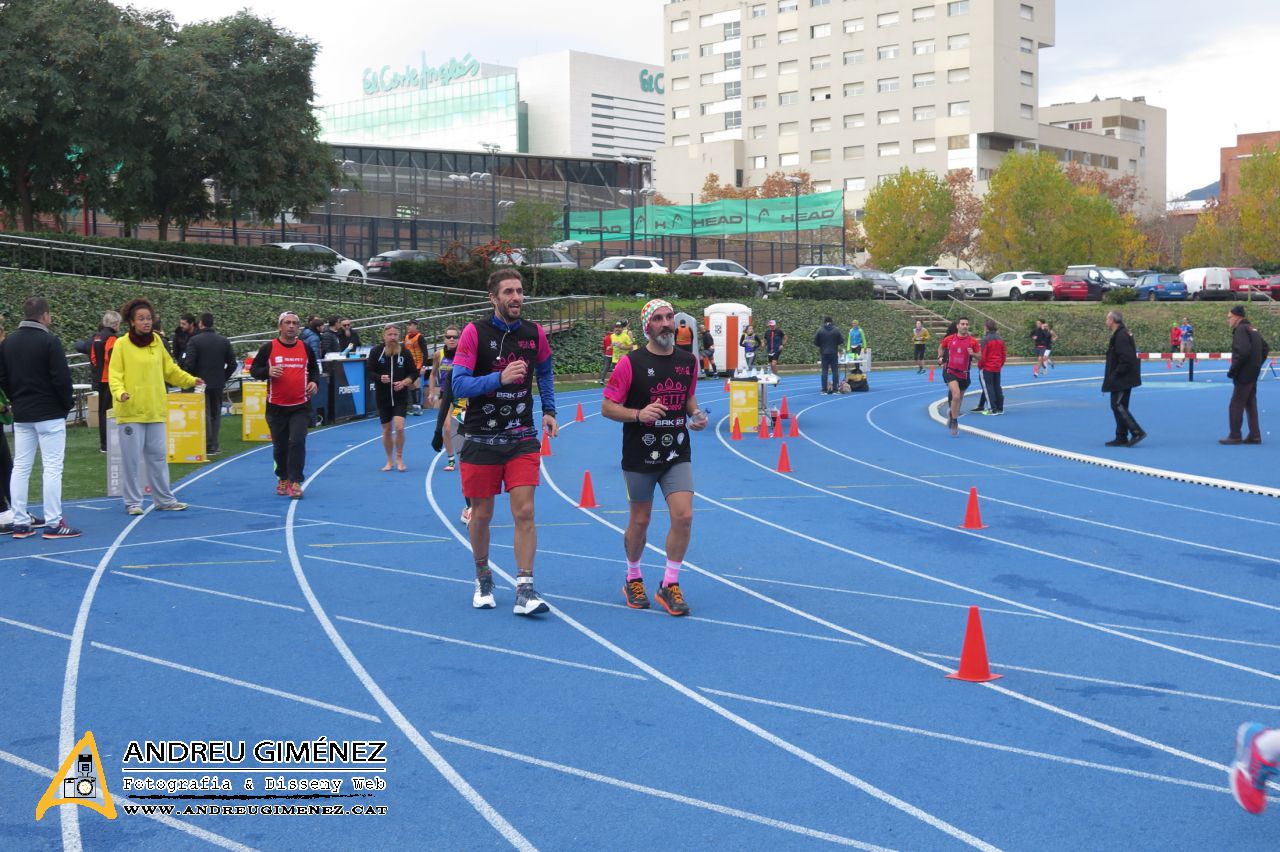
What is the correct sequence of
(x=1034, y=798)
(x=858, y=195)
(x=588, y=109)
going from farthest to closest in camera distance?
(x=588, y=109)
(x=858, y=195)
(x=1034, y=798)

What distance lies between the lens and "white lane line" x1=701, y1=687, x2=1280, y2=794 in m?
5.12

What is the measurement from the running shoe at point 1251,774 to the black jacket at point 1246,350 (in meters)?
14.2

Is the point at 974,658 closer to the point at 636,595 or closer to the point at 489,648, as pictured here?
the point at 636,595

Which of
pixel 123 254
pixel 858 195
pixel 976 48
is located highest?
pixel 976 48

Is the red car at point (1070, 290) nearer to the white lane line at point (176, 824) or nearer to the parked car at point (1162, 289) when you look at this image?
the parked car at point (1162, 289)

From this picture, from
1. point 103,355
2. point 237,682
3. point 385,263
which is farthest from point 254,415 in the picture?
point 385,263

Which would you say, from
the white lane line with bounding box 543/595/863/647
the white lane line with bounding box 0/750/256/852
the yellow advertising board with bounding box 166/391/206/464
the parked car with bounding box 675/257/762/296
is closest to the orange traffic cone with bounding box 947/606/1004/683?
the white lane line with bounding box 543/595/863/647

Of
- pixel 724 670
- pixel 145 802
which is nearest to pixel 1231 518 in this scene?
pixel 724 670

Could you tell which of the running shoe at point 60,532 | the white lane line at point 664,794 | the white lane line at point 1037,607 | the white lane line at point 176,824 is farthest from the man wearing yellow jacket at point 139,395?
the white lane line at point 664,794

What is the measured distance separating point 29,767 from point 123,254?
29.0m

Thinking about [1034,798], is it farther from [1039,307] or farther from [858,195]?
[858,195]

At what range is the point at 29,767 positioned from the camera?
17.4ft

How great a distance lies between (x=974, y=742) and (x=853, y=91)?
96302 mm

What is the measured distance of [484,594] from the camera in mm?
8266
